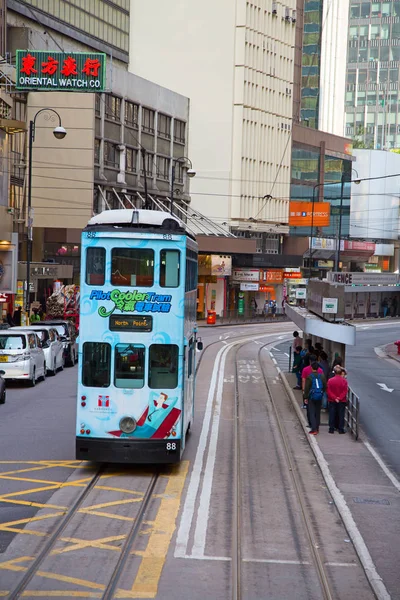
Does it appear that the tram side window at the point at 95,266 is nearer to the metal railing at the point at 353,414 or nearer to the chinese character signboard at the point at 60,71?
the metal railing at the point at 353,414

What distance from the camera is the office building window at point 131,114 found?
73.9 metres

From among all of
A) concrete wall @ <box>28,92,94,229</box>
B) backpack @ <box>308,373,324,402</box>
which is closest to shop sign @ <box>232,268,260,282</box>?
concrete wall @ <box>28,92,94,229</box>

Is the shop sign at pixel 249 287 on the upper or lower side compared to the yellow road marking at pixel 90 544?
upper

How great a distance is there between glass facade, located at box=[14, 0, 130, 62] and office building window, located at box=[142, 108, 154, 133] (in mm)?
6675

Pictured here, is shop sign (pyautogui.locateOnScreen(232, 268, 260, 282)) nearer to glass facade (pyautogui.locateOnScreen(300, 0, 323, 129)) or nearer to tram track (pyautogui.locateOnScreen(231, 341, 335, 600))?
glass facade (pyautogui.locateOnScreen(300, 0, 323, 129))

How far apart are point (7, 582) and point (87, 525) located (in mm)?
2737

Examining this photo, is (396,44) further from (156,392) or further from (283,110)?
(156,392)

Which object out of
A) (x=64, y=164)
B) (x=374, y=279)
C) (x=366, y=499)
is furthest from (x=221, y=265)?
(x=366, y=499)

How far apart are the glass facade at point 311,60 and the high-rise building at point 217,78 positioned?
88.7 ft

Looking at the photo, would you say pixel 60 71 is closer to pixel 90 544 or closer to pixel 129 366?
pixel 129 366

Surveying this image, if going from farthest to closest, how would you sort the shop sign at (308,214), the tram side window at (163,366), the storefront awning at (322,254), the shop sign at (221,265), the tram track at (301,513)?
1. the storefront awning at (322,254)
2. the shop sign at (308,214)
3. the shop sign at (221,265)
4. the tram side window at (163,366)
5. the tram track at (301,513)

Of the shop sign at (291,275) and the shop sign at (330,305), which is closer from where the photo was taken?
the shop sign at (330,305)

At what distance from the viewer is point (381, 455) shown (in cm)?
2036

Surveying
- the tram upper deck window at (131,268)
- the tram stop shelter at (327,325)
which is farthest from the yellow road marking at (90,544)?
the tram stop shelter at (327,325)
